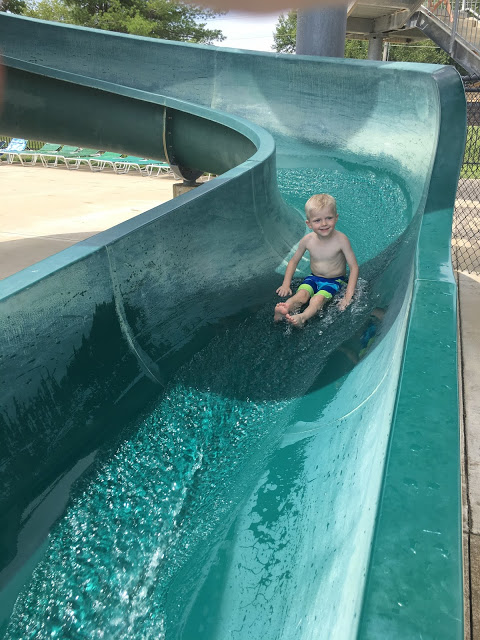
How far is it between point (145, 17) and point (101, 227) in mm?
27709

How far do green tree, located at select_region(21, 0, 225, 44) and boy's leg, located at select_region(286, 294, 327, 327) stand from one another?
29359 millimetres

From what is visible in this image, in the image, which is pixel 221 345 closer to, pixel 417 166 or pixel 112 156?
pixel 417 166

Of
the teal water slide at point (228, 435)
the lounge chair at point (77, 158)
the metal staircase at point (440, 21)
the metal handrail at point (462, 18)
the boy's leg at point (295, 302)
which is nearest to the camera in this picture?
the teal water slide at point (228, 435)

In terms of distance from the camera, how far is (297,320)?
11.4 ft

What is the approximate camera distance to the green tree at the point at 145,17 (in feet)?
98.1

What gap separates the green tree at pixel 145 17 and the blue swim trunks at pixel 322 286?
2911 centimetres

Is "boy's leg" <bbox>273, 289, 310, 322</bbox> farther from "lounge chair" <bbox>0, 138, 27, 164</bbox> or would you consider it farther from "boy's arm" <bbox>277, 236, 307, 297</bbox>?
"lounge chair" <bbox>0, 138, 27, 164</bbox>

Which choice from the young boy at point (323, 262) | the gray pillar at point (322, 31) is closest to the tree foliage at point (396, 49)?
the gray pillar at point (322, 31)

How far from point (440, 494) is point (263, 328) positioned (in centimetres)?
253

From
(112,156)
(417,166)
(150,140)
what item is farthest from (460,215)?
(112,156)

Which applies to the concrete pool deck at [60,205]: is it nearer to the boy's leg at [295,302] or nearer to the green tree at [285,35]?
the boy's leg at [295,302]

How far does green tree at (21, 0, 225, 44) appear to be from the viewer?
1177 inches

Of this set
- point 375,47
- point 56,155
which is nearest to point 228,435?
point 56,155

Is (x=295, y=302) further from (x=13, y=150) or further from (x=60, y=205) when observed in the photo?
(x=13, y=150)
